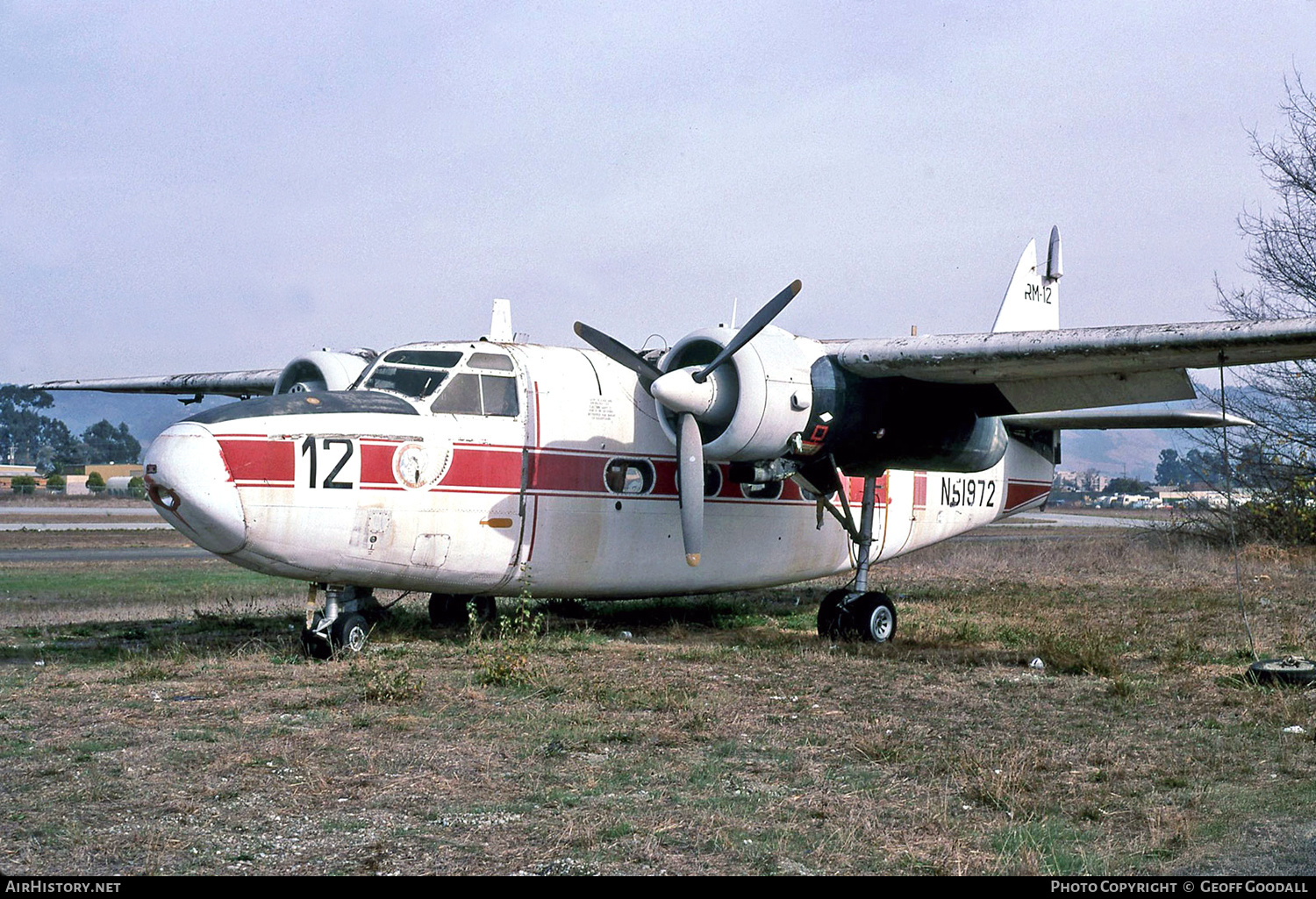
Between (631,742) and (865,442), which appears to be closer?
(631,742)

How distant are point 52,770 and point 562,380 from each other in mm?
7100

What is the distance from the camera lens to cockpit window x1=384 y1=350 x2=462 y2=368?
1182 cm

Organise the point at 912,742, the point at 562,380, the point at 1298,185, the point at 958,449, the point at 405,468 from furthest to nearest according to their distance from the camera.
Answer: the point at 1298,185 < the point at 958,449 < the point at 562,380 < the point at 405,468 < the point at 912,742

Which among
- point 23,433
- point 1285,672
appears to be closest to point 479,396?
point 1285,672

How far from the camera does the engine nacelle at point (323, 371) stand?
13.5 metres

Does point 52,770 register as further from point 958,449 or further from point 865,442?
point 958,449

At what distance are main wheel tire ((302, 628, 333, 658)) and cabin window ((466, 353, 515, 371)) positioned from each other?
10.3 ft

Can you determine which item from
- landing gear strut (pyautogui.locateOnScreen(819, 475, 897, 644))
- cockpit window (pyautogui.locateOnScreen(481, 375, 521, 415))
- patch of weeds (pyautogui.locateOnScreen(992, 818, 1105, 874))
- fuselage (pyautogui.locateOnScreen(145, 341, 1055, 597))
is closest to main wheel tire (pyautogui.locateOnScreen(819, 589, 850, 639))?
landing gear strut (pyautogui.locateOnScreen(819, 475, 897, 644))

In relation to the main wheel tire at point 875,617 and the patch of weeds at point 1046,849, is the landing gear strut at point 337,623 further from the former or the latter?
the patch of weeds at point 1046,849

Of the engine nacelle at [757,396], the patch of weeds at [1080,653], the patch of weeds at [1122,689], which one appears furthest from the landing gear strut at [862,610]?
the patch of weeds at [1122,689]

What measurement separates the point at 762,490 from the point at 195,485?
23.2ft

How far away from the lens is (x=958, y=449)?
44.6ft

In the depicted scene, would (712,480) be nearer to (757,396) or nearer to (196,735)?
(757,396)

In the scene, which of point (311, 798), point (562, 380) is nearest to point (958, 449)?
point (562, 380)
